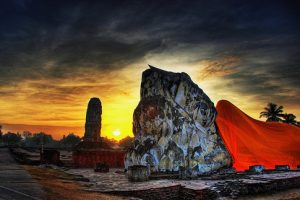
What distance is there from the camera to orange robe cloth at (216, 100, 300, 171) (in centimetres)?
2077

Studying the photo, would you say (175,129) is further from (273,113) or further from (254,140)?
(273,113)

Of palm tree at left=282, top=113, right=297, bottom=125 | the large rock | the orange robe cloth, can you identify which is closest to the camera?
the large rock

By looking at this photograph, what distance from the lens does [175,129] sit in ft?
61.7

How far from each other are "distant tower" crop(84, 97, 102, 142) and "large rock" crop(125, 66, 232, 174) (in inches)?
301

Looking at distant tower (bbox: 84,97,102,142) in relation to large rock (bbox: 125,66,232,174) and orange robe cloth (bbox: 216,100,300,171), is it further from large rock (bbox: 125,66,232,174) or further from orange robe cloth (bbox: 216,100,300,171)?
orange robe cloth (bbox: 216,100,300,171)

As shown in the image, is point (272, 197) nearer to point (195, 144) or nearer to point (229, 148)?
point (195, 144)

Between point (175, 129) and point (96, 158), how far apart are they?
25.3 ft

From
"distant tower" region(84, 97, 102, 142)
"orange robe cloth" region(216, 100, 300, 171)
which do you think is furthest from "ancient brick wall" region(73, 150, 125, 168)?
"orange robe cloth" region(216, 100, 300, 171)

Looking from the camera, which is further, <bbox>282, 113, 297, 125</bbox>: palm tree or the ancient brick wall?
<bbox>282, 113, 297, 125</bbox>: palm tree

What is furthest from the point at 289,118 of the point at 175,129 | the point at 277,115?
the point at 175,129

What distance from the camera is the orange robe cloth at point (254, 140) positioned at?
818 inches

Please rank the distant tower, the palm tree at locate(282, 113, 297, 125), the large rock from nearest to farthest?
the large rock, the distant tower, the palm tree at locate(282, 113, 297, 125)

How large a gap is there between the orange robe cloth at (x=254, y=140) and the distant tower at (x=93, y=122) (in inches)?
437

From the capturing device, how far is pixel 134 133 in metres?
20.9
